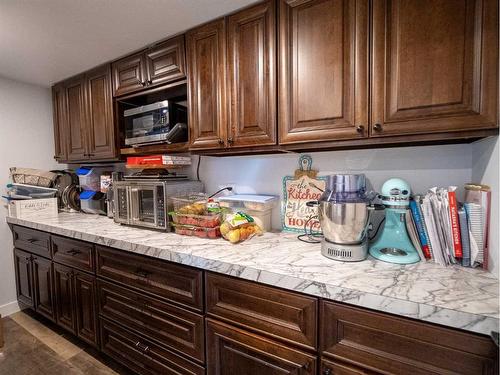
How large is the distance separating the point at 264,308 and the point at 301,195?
0.72 m

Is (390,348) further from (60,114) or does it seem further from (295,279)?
(60,114)

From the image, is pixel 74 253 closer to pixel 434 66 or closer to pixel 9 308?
pixel 9 308

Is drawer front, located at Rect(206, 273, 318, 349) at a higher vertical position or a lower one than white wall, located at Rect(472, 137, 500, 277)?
lower

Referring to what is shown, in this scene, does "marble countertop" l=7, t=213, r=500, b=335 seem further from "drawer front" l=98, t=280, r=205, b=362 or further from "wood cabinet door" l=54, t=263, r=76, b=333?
"wood cabinet door" l=54, t=263, r=76, b=333

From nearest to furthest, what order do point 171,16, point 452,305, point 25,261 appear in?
1. point 452,305
2. point 171,16
3. point 25,261

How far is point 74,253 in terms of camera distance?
5.39 feet

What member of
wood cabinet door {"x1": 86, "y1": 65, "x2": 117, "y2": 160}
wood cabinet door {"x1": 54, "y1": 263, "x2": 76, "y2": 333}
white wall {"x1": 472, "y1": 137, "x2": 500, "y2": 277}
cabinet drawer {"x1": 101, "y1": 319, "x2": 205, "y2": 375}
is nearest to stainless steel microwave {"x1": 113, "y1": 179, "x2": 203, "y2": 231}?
wood cabinet door {"x1": 86, "y1": 65, "x2": 117, "y2": 160}

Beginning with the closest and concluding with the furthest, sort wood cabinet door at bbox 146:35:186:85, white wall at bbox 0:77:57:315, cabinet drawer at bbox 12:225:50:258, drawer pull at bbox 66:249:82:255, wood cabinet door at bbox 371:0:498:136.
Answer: wood cabinet door at bbox 371:0:498:136 < wood cabinet door at bbox 146:35:186:85 < drawer pull at bbox 66:249:82:255 < cabinet drawer at bbox 12:225:50:258 < white wall at bbox 0:77:57:315

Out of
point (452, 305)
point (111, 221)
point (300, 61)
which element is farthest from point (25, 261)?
point (452, 305)

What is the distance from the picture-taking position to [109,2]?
122 centimetres

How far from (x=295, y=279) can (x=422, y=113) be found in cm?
78

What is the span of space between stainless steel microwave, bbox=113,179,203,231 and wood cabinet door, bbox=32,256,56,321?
28.4 inches

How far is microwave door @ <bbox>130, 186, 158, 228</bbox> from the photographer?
5.22 ft

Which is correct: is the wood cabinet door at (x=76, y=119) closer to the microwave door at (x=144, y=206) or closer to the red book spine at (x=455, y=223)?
the microwave door at (x=144, y=206)
